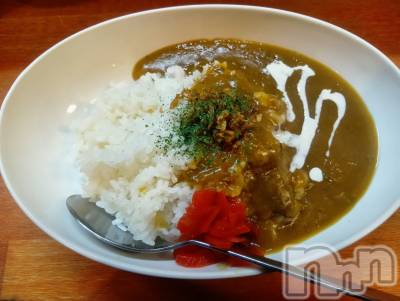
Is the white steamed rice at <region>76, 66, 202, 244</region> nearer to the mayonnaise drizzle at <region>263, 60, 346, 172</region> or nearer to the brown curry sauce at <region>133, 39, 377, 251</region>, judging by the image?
the brown curry sauce at <region>133, 39, 377, 251</region>

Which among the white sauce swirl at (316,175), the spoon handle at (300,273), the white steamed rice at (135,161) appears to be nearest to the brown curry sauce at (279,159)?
the white sauce swirl at (316,175)

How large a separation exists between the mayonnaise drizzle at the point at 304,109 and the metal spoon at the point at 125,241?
0.80 metres

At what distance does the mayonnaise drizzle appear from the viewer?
2.59 m

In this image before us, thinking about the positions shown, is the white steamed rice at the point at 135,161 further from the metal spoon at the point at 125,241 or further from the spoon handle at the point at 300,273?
the spoon handle at the point at 300,273

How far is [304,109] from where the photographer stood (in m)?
2.77

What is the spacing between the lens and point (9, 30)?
11.3 ft

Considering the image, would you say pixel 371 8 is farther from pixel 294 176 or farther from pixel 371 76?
pixel 294 176

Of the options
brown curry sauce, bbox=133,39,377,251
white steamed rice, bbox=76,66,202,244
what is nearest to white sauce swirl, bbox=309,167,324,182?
brown curry sauce, bbox=133,39,377,251

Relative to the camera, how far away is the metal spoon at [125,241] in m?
1.79

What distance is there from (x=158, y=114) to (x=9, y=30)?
168cm

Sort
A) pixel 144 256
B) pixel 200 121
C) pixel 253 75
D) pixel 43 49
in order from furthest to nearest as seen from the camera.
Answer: pixel 43 49
pixel 253 75
pixel 200 121
pixel 144 256

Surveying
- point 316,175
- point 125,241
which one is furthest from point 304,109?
point 125,241

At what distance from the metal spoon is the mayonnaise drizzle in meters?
0.80

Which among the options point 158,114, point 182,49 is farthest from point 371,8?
point 158,114
